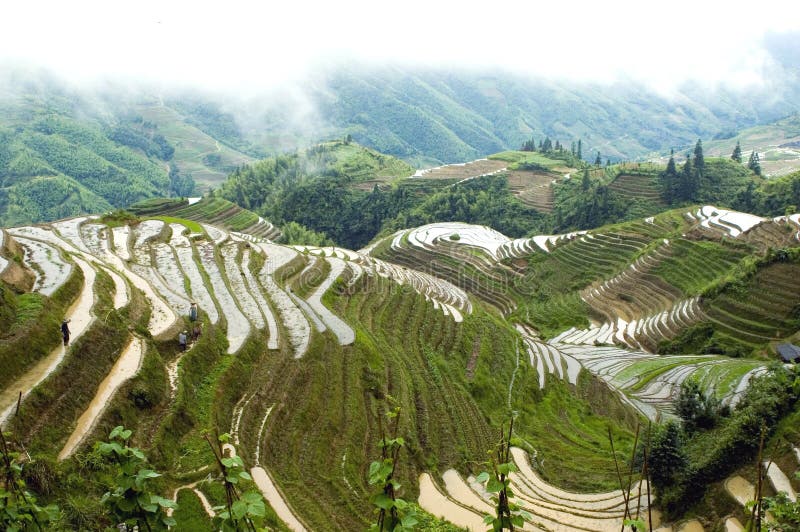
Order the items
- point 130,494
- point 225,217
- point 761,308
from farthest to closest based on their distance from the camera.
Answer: point 225,217, point 761,308, point 130,494

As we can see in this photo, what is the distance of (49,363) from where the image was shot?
1291 cm

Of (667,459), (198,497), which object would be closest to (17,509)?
(198,497)

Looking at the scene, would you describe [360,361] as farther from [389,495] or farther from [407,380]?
[389,495]

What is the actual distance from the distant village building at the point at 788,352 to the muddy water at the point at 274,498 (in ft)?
78.3

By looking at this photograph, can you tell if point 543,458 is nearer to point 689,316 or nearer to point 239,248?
point 689,316

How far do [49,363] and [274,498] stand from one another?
21.4 feet

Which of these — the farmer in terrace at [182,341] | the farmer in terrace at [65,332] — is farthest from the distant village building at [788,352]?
the farmer in terrace at [65,332]

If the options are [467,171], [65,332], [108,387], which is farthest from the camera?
[467,171]

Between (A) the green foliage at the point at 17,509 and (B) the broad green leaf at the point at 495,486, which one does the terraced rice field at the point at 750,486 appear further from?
(A) the green foliage at the point at 17,509

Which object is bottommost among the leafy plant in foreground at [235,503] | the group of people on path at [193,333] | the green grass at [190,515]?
the group of people on path at [193,333]

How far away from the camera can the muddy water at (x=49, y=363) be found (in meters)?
11.2

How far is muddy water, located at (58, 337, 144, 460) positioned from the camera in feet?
36.9

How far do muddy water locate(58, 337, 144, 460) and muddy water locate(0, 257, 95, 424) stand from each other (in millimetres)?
1216

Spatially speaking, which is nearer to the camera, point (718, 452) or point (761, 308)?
point (718, 452)
